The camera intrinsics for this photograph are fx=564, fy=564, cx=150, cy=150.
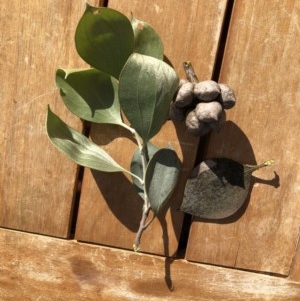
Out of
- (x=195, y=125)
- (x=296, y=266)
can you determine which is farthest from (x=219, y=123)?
(x=296, y=266)

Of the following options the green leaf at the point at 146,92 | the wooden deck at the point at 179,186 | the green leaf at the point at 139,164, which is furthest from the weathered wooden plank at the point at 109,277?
the green leaf at the point at 146,92

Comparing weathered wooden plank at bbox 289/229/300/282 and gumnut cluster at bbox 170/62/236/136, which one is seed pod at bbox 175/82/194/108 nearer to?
gumnut cluster at bbox 170/62/236/136

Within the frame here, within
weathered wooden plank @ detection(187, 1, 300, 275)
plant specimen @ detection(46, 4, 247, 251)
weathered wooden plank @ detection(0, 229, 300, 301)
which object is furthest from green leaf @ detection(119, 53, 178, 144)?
weathered wooden plank @ detection(0, 229, 300, 301)

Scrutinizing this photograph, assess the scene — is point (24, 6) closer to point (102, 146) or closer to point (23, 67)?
point (23, 67)

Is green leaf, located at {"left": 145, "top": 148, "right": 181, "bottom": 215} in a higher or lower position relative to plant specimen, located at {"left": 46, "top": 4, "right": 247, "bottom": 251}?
lower

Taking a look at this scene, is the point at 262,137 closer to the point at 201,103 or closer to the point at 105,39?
the point at 201,103

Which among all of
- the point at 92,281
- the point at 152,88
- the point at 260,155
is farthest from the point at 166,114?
the point at 92,281
